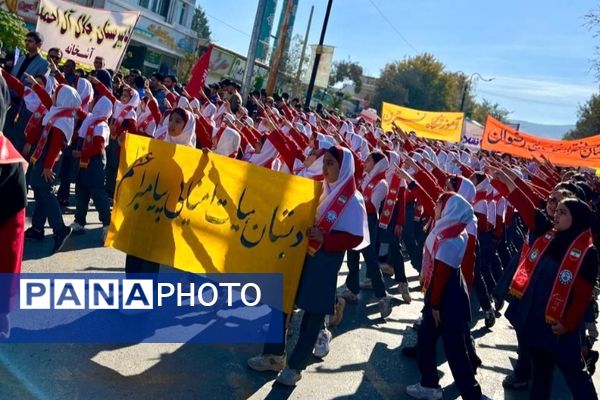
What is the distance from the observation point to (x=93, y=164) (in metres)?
7.24

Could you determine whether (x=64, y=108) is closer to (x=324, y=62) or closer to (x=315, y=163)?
(x=315, y=163)

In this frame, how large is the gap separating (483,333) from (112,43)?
9.00 m

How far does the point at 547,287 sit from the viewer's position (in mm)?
4320

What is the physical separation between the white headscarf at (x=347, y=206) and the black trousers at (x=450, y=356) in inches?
33.9

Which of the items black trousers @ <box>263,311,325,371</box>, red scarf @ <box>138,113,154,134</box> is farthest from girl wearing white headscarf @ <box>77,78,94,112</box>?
black trousers @ <box>263,311,325,371</box>

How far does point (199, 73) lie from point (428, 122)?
1239 centimetres

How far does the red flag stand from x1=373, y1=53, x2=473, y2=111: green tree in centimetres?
5858

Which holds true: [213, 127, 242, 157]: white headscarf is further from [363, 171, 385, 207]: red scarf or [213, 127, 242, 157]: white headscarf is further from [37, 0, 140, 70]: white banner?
[37, 0, 140, 70]: white banner

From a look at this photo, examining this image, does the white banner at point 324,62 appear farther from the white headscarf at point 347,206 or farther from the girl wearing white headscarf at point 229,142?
the white headscarf at point 347,206

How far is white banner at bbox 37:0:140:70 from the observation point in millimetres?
11938

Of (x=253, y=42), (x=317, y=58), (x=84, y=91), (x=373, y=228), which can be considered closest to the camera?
(x=373, y=228)

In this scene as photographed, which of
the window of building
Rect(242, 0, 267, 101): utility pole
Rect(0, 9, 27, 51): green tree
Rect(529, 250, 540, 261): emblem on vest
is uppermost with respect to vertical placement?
the window of building

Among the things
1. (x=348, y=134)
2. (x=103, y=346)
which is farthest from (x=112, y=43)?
(x=103, y=346)

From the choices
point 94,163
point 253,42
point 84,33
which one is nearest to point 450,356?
point 94,163
